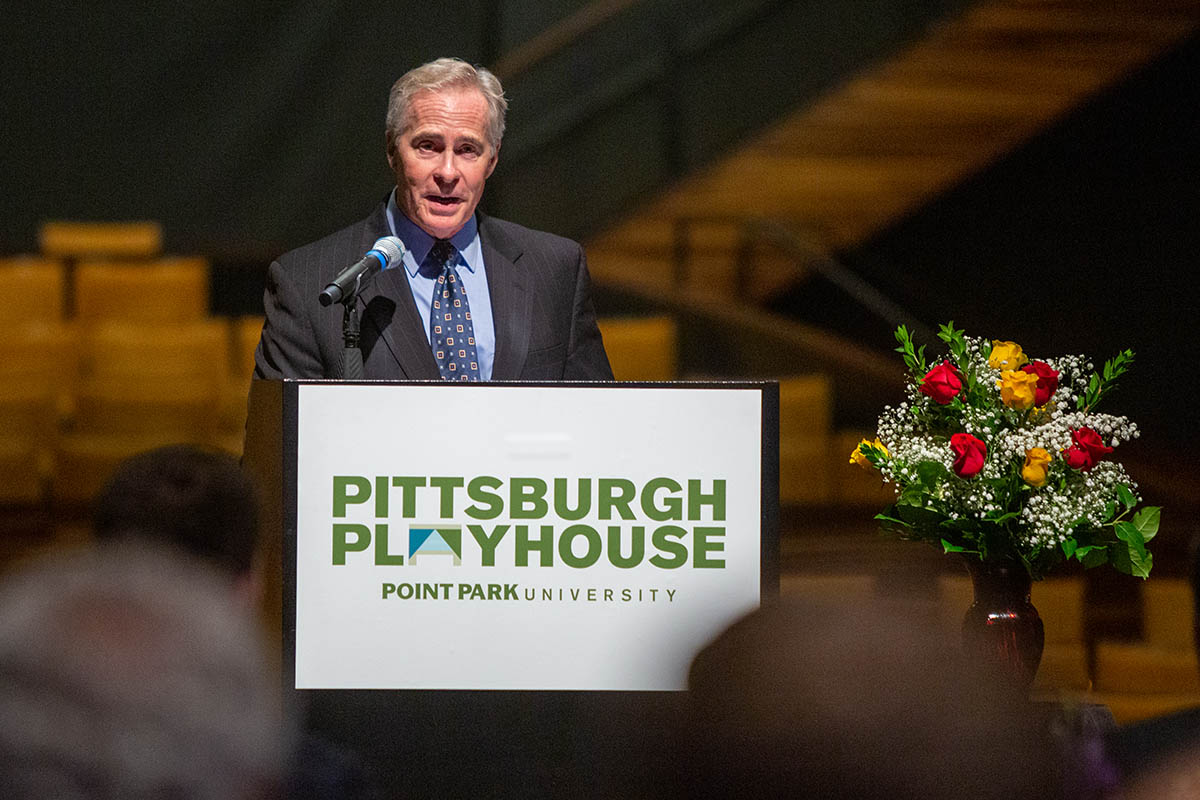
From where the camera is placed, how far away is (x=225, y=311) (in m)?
6.31

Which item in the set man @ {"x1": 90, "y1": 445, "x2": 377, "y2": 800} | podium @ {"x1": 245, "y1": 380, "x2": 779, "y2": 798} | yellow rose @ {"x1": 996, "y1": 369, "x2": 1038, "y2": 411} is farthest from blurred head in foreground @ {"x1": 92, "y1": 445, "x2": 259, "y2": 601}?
yellow rose @ {"x1": 996, "y1": 369, "x2": 1038, "y2": 411}

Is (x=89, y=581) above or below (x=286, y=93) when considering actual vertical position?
below

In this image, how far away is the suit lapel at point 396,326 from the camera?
87.4 inches

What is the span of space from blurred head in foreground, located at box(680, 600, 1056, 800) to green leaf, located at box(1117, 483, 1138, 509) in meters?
1.25

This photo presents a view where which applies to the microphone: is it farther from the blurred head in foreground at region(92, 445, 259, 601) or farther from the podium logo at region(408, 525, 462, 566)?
the blurred head in foreground at region(92, 445, 259, 601)

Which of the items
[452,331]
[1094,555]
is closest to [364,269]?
[452,331]

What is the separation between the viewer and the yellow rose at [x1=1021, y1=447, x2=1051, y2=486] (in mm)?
2006

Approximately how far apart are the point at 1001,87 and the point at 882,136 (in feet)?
1.99

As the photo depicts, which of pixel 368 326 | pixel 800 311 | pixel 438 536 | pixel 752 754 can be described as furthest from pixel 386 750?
pixel 800 311

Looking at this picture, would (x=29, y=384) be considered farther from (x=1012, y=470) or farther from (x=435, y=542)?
(x=1012, y=470)

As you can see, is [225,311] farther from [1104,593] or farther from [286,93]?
[1104,593]

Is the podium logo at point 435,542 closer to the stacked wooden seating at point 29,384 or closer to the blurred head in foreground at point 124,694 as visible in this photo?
the blurred head in foreground at point 124,694

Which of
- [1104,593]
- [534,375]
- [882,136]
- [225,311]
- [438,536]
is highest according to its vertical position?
[882,136]

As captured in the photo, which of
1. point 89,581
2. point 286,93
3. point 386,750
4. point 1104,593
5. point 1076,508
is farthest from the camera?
point 286,93
